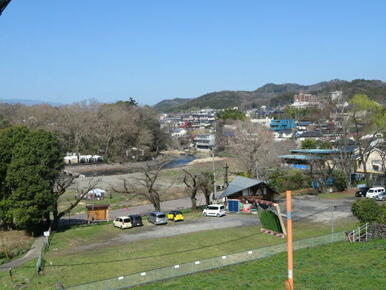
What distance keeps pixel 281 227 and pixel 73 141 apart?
Result: 7135 cm

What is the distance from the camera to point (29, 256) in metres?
23.4

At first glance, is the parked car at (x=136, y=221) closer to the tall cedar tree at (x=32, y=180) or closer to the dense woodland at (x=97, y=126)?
the tall cedar tree at (x=32, y=180)

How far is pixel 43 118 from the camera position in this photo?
92.8 meters

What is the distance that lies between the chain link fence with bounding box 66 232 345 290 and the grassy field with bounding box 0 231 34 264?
8.98 meters

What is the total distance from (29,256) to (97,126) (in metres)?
68.5

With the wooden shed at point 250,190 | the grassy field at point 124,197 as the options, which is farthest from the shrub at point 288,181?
the grassy field at point 124,197

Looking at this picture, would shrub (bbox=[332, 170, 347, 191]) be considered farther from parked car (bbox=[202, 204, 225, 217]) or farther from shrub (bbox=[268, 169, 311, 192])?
parked car (bbox=[202, 204, 225, 217])

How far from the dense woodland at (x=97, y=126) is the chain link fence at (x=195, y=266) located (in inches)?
2760

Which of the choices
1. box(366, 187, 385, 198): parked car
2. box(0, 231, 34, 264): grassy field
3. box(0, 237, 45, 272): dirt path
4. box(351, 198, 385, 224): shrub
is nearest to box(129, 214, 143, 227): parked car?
box(0, 237, 45, 272): dirt path

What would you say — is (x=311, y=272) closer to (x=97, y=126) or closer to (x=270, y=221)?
(x=270, y=221)

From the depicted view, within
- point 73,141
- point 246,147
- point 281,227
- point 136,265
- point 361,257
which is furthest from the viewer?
point 73,141

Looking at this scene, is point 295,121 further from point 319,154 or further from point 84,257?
point 84,257

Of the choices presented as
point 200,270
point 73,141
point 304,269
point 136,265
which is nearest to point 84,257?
point 136,265

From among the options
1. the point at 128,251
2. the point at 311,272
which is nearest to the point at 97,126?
the point at 128,251
